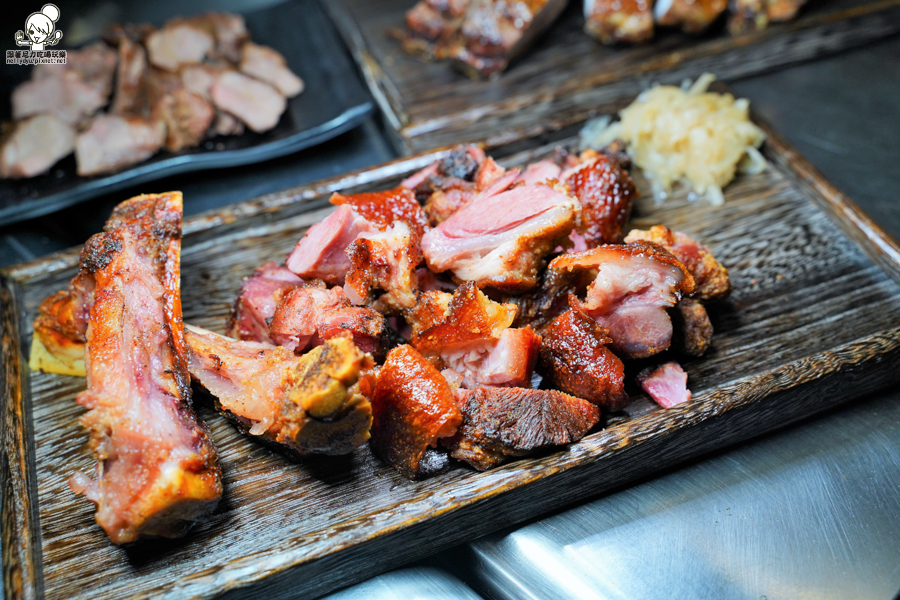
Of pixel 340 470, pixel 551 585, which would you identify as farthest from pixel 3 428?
pixel 551 585

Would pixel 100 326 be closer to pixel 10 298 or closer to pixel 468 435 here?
pixel 10 298

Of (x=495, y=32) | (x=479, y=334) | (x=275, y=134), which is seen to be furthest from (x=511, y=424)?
(x=495, y=32)

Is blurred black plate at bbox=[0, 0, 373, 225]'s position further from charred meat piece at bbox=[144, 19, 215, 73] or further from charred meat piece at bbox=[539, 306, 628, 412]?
charred meat piece at bbox=[539, 306, 628, 412]

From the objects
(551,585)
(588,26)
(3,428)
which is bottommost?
(551,585)

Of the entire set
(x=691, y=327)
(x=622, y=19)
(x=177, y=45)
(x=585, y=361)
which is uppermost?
(x=177, y=45)

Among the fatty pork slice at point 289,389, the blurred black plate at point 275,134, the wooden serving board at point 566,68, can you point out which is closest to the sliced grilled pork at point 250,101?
the blurred black plate at point 275,134

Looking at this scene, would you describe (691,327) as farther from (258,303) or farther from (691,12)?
(691,12)
